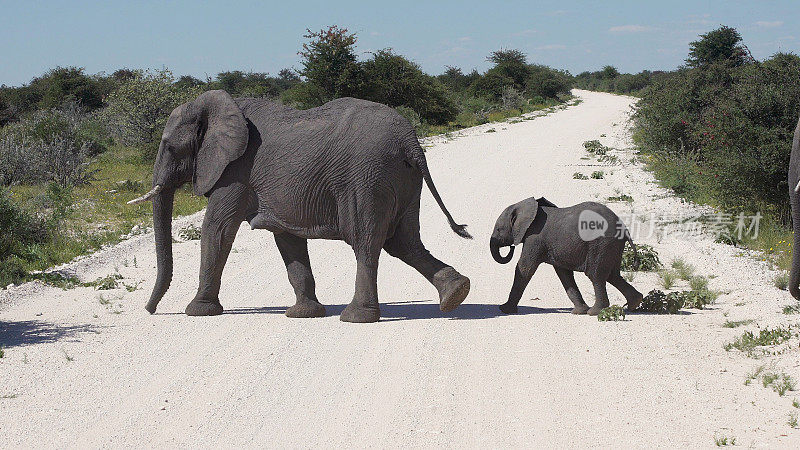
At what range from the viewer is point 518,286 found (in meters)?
9.40

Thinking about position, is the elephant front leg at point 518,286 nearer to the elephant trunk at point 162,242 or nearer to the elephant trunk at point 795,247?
the elephant trunk at point 795,247

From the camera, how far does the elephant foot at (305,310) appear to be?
9.45 m

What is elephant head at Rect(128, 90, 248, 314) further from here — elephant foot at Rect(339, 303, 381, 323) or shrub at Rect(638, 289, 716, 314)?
shrub at Rect(638, 289, 716, 314)

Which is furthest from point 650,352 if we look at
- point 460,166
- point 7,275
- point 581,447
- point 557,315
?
point 460,166

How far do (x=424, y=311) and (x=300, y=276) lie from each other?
1.48 m

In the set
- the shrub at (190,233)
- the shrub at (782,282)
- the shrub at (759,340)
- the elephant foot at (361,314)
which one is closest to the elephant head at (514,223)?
the elephant foot at (361,314)

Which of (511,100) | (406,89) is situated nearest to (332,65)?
(406,89)

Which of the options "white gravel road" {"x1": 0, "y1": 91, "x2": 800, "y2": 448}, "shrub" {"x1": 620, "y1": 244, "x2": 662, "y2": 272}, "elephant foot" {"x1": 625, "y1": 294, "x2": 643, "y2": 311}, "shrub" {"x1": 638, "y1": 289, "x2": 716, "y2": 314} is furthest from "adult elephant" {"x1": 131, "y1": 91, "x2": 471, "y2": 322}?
"shrub" {"x1": 620, "y1": 244, "x2": 662, "y2": 272}

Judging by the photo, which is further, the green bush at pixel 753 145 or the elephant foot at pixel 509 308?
the green bush at pixel 753 145

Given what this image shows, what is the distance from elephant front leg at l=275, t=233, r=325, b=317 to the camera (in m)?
9.46

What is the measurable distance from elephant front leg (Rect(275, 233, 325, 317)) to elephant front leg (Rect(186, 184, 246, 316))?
60cm

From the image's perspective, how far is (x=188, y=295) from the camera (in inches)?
424

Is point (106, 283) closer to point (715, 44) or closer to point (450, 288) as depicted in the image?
point (450, 288)

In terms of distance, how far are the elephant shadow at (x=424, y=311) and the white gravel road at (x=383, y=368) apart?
34 millimetres
